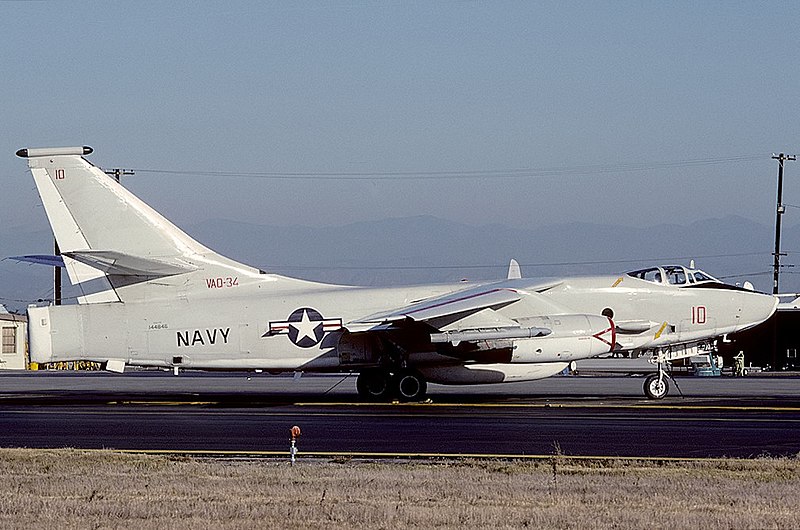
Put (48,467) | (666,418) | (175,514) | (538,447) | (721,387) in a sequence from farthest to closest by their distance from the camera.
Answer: (721,387) < (666,418) < (538,447) < (48,467) < (175,514)

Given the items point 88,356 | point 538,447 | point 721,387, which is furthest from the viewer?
point 721,387

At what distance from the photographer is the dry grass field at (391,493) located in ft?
33.2

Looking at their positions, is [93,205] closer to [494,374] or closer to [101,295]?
[101,295]

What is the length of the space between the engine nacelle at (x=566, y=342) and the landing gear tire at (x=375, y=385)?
10.6 ft

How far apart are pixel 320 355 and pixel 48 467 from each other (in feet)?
43.6

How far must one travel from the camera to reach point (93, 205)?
26.8 meters

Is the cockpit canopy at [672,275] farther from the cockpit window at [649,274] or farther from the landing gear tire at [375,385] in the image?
the landing gear tire at [375,385]

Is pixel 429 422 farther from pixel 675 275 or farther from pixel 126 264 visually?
pixel 675 275

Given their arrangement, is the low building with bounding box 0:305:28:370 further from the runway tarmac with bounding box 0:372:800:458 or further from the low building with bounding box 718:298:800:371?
the low building with bounding box 718:298:800:371

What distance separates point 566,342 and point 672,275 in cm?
416

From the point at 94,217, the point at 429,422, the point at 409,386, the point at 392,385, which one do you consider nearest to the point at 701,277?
the point at 409,386

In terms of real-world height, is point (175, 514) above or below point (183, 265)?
below

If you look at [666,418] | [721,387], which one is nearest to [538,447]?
[666,418]

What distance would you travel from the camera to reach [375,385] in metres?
27.5
